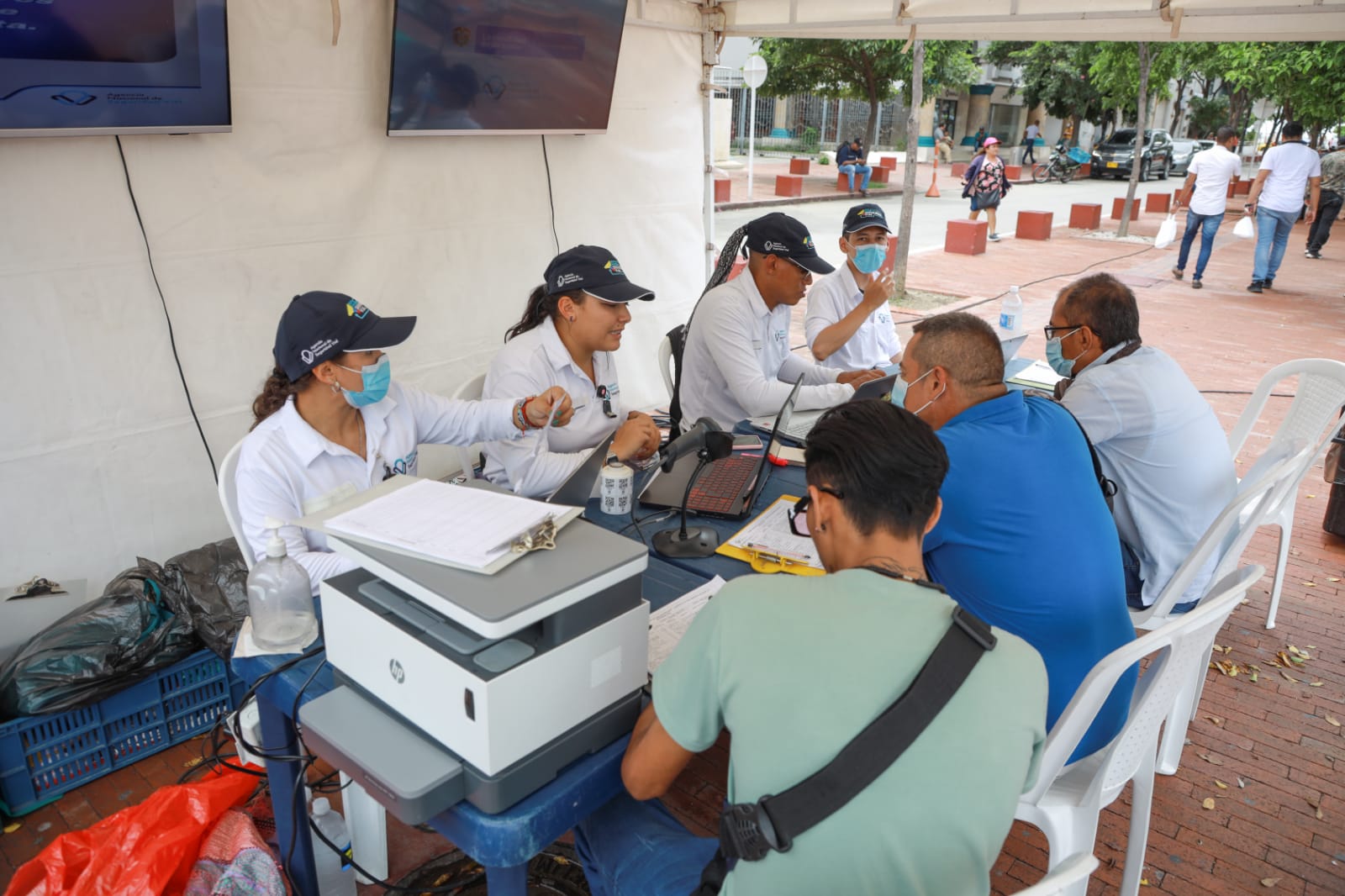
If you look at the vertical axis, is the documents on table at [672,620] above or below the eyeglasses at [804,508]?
below

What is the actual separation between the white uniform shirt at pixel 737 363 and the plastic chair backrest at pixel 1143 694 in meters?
1.60

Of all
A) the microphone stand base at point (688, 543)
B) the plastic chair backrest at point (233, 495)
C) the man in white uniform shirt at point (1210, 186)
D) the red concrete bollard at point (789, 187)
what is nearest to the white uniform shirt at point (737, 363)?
the microphone stand base at point (688, 543)

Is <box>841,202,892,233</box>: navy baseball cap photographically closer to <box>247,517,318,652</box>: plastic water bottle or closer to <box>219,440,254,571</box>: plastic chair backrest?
<box>219,440,254,571</box>: plastic chair backrest

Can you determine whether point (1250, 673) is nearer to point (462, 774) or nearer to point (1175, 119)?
point (462, 774)

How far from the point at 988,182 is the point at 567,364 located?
495 inches

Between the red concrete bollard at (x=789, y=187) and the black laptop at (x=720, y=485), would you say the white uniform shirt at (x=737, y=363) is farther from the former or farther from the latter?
the red concrete bollard at (x=789, y=187)

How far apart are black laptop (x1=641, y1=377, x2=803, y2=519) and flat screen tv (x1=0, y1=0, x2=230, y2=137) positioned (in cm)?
215

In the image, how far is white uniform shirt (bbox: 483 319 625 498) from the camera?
107 inches

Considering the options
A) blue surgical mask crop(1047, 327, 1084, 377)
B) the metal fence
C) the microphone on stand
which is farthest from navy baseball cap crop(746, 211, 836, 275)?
the metal fence

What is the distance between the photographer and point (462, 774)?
1312mm

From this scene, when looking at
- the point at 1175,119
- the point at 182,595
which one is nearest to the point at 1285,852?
the point at 182,595

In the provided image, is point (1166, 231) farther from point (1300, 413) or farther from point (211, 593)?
point (211, 593)

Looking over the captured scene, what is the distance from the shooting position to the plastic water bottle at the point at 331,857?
2143mm

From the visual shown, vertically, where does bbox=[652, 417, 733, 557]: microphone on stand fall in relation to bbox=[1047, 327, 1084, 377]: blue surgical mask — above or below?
below
